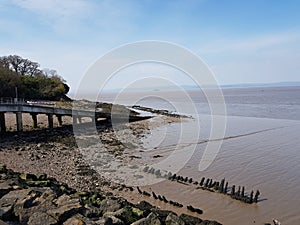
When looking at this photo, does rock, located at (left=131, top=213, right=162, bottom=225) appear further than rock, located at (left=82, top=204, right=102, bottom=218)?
No

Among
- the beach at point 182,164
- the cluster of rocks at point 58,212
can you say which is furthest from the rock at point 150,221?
the beach at point 182,164

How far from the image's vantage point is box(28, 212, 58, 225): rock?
7197mm

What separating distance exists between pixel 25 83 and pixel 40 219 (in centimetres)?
4113

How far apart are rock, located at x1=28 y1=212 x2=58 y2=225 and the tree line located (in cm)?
3609

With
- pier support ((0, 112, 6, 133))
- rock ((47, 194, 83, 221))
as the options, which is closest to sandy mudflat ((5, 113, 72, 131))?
pier support ((0, 112, 6, 133))

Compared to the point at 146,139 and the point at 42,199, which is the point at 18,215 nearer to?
the point at 42,199

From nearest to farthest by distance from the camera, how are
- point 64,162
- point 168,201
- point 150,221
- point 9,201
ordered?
1. point 150,221
2. point 9,201
3. point 168,201
4. point 64,162

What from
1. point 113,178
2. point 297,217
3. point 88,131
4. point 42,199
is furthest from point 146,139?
point 42,199

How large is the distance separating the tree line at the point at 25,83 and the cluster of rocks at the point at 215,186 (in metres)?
30.0

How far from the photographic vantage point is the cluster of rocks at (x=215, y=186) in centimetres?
1314

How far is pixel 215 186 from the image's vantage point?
48.2ft

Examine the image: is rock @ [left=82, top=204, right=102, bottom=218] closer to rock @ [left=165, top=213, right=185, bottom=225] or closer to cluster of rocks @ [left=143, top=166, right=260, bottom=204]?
rock @ [left=165, top=213, right=185, bottom=225]

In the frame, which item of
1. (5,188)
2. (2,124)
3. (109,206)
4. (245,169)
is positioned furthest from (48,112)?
(109,206)

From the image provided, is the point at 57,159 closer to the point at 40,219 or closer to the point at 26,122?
the point at 40,219
